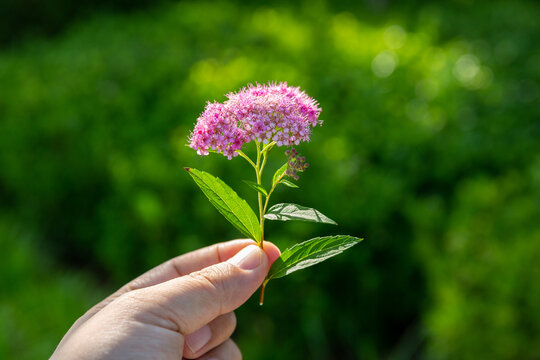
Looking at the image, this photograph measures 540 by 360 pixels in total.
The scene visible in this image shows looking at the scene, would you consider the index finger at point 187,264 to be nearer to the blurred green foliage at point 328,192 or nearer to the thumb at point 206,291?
the thumb at point 206,291

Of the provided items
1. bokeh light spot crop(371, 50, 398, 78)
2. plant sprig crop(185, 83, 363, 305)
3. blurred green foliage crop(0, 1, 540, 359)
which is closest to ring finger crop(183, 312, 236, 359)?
plant sprig crop(185, 83, 363, 305)

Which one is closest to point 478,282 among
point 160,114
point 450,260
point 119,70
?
point 450,260

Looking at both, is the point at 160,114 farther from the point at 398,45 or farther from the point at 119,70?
the point at 398,45

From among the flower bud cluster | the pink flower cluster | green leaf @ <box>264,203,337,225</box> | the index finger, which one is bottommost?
the index finger

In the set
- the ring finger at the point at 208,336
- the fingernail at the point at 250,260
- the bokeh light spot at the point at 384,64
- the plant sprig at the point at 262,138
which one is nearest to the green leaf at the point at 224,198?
the plant sprig at the point at 262,138

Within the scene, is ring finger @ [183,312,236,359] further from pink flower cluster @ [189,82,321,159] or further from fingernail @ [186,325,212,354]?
pink flower cluster @ [189,82,321,159]

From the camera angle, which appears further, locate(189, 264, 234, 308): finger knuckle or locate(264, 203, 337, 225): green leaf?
locate(189, 264, 234, 308): finger knuckle
